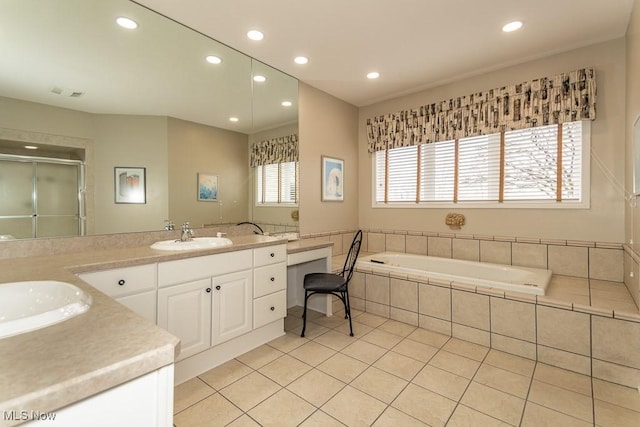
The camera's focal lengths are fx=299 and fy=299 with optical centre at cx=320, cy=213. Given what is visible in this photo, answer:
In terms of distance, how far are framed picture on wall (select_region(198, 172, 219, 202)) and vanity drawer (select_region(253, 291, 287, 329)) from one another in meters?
1.00

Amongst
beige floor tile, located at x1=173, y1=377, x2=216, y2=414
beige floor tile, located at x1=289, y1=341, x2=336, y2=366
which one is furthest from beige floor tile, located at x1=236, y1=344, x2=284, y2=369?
beige floor tile, located at x1=173, y1=377, x2=216, y2=414

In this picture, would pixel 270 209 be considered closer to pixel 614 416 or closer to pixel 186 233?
pixel 186 233

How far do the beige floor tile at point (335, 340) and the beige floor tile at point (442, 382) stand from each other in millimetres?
659

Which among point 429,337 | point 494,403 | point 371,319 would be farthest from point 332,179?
point 494,403

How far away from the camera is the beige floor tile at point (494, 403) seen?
5.50 ft

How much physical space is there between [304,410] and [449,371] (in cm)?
108

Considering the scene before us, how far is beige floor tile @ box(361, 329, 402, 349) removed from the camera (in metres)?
2.53

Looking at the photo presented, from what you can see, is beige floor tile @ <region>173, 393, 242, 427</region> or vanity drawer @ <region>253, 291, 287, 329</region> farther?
vanity drawer @ <region>253, 291, 287, 329</region>

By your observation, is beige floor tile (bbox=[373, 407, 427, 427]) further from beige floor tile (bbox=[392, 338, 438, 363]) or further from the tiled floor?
beige floor tile (bbox=[392, 338, 438, 363])

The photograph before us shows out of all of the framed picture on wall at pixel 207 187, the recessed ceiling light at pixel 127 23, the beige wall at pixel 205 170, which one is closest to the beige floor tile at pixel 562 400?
the beige wall at pixel 205 170

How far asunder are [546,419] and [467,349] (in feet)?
2.61

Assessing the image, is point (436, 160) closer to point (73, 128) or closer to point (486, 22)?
point (486, 22)

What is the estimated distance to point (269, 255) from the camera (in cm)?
248

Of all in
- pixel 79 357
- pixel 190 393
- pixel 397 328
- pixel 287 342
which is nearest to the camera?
pixel 79 357
